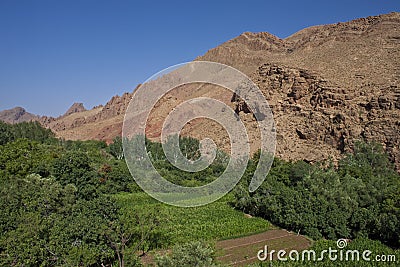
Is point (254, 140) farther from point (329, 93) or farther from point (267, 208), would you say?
point (267, 208)

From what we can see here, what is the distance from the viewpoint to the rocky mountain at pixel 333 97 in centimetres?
5731

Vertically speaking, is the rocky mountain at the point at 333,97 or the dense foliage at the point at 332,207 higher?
the rocky mountain at the point at 333,97

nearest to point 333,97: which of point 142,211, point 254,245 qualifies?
point 254,245

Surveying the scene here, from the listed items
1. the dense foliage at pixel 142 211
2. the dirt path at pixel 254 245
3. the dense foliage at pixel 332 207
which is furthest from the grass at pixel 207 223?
the dense foliage at pixel 332 207

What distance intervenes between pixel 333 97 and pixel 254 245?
47.4m

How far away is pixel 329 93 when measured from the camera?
64.9 metres

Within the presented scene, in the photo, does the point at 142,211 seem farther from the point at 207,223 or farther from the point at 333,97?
the point at 333,97

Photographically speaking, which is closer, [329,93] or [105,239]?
[105,239]

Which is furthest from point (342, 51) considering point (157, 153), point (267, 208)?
point (267, 208)

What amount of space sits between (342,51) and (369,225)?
67104 mm

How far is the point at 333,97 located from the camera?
64250 millimetres

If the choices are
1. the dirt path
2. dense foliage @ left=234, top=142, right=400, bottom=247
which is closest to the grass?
the dirt path

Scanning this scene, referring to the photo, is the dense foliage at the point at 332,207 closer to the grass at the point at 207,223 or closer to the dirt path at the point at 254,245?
the dirt path at the point at 254,245

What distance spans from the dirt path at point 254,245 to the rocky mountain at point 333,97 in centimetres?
3223
